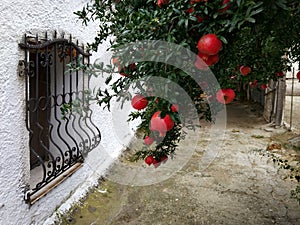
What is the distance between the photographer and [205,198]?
283 cm

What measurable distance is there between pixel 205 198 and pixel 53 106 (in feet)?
5.46

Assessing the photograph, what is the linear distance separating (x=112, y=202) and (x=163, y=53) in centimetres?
218

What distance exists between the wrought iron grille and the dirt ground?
43 cm

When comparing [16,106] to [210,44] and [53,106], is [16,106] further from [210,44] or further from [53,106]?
[210,44]

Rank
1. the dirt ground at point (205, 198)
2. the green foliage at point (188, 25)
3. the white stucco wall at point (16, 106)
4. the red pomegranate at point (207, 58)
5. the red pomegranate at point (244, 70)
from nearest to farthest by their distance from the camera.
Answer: the green foliage at point (188, 25), the red pomegranate at point (207, 58), the red pomegranate at point (244, 70), the white stucco wall at point (16, 106), the dirt ground at point (205, 198)

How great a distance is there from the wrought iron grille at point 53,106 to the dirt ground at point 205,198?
16.9 inches

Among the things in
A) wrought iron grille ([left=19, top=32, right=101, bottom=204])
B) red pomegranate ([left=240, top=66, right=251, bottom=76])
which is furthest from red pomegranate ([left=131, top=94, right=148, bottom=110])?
wrought iron grille ([left=19, top=32, right=101, bottom=204])

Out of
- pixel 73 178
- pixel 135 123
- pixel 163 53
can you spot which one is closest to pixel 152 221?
pixel 73 178

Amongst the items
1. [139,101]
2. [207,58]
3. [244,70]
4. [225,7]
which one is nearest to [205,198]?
[244,70]

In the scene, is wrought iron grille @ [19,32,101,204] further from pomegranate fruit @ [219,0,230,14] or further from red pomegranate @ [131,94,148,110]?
pomegranate fruit @ [219,0,230,14]

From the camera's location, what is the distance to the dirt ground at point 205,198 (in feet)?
8.09

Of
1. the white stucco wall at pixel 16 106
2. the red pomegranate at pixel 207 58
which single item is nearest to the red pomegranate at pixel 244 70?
the red pomegranate at pixel 207 58

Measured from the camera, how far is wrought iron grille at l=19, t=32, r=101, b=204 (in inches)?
77.4

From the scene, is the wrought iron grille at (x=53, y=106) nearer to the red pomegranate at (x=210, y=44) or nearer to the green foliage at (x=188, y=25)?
the green foliage at (x=188, y=25)
